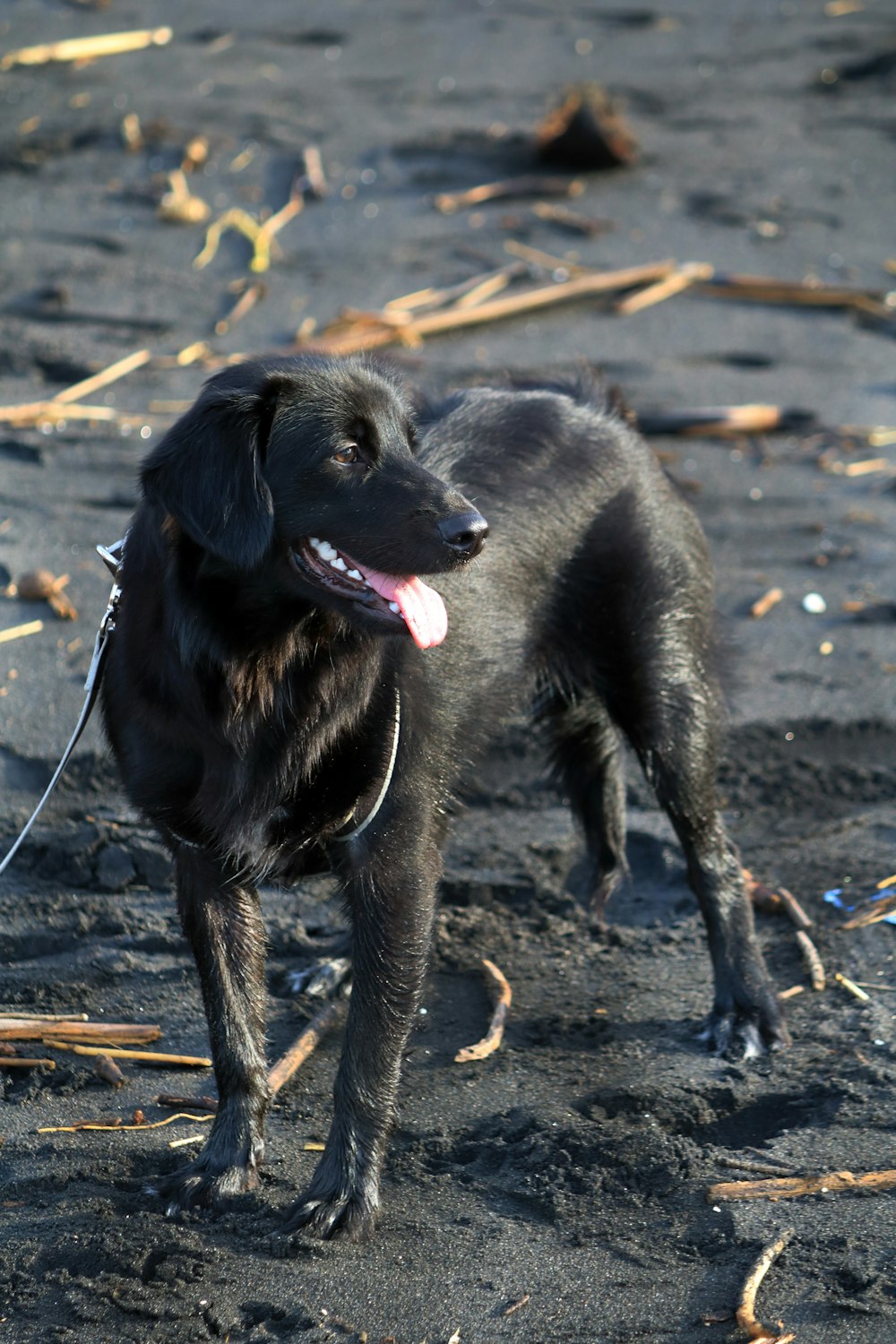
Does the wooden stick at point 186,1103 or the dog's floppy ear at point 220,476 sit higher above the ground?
the dog's floppy ear at point 220,476

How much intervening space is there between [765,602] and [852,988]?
8.05 feet

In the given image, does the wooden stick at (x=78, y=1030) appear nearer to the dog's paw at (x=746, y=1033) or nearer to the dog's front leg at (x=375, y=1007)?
the dog's front leg at (x=375, y=1007)

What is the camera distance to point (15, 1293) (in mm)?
3166

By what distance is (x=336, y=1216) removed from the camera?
11.3 ft

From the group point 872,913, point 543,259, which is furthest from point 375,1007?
point 543,259

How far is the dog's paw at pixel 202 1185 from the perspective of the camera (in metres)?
3.53

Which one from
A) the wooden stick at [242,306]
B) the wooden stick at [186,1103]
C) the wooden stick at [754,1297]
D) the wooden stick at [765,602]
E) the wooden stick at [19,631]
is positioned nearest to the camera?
the wooden stick at [754,1297]

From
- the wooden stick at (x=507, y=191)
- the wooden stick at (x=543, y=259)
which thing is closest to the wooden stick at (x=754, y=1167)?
the wooden stick at (x=543, y=259)

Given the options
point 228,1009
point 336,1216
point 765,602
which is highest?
point 228,1009

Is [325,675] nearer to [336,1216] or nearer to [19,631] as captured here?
[336,1216]

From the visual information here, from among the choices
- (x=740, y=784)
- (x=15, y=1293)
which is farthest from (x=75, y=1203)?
(x=740, y=784)

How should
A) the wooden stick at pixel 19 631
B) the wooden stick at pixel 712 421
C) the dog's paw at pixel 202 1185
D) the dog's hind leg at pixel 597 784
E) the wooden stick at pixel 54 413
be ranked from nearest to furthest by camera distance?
the dog's paw at pixel 202 1185
the dog's hind leg at pixel 597 784
the wooden stick at pixel 19 631
the wooden stick at pixel 54 413
the wooden stick at pixel 712 421

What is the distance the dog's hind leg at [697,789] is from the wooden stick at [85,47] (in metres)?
8.39

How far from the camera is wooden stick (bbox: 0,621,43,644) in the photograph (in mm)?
5727
